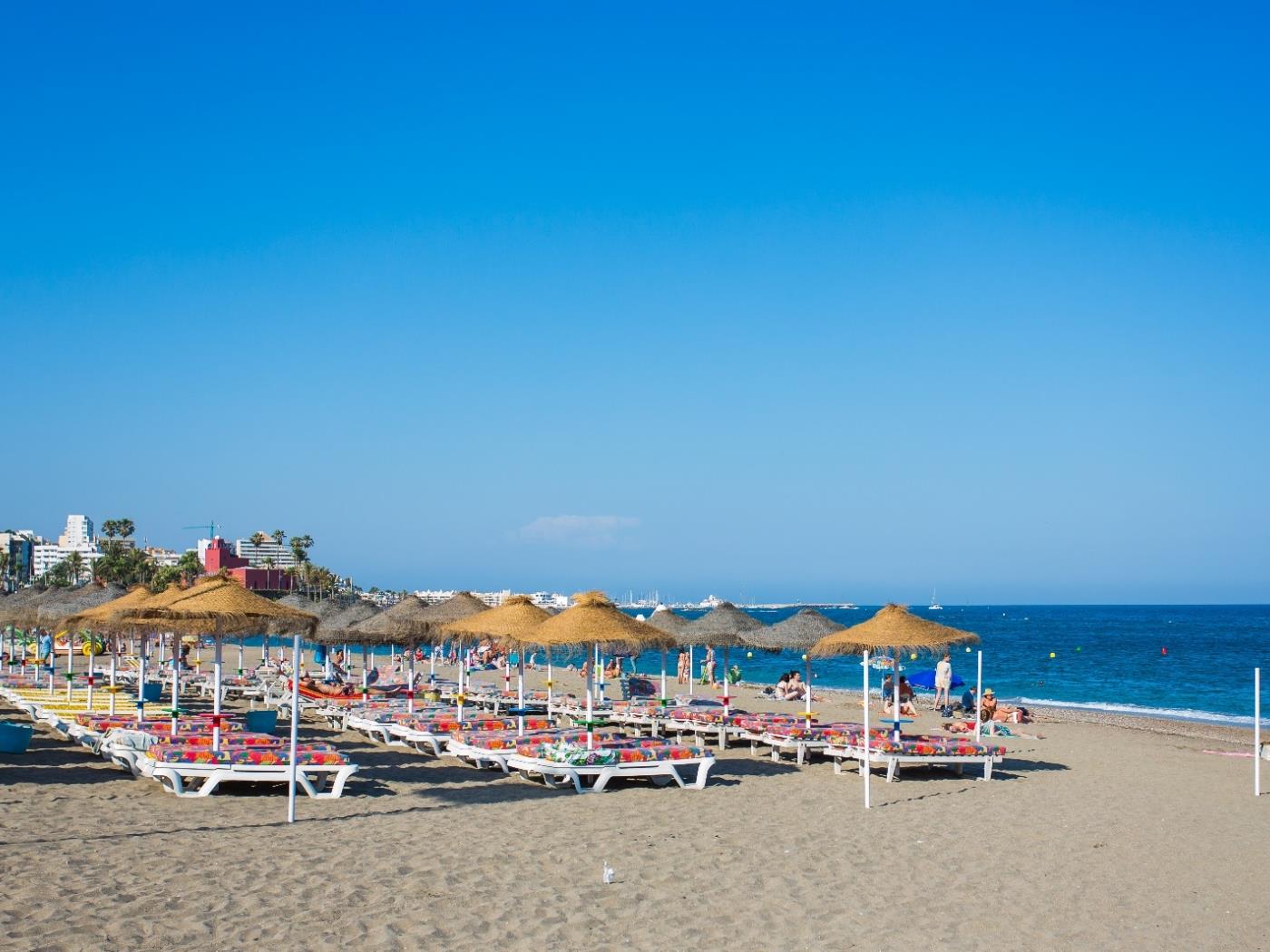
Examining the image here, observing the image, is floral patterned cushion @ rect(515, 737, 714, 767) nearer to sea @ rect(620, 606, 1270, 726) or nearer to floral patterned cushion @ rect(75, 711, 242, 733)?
floral patterned cushion @ rect(75, 711, 242, 733)

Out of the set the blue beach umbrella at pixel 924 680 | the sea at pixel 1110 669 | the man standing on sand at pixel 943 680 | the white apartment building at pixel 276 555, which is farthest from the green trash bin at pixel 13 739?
the white apartment building at pixel 276 555

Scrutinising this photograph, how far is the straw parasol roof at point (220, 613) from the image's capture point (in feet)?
43.5

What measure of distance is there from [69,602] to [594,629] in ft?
56.1

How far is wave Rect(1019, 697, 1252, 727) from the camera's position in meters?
33.2

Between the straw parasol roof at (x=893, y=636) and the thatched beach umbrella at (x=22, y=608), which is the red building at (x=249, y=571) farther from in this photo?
the straw parasol roof at (x=893, y=636)

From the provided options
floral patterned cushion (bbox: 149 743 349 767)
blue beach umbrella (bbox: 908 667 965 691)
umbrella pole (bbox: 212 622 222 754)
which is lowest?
blue beach umbrella (bbox: 908 667 965 691)

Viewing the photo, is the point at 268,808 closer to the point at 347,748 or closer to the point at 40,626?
the point at 347,748

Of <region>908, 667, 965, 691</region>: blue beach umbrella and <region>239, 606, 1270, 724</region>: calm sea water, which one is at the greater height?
<region>908, 667, 965, 691</region>: blue beach umbrella

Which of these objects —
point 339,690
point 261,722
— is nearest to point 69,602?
point 339,690

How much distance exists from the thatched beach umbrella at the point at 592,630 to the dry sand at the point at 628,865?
Result: 1.97 m

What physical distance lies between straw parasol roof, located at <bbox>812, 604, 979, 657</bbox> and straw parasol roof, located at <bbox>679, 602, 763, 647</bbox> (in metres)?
3.83

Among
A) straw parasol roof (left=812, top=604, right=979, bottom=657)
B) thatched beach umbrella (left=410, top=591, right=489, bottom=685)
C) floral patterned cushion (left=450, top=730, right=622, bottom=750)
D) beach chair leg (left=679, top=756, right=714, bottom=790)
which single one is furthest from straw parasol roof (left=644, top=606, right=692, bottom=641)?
beach chair leg (left=679, top=756, right=714, bottom=790)

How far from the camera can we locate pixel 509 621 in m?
17.4

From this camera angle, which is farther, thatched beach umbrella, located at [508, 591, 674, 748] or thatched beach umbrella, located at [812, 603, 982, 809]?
thatched beach umbrella, located at [812, 603, 982, 809]
